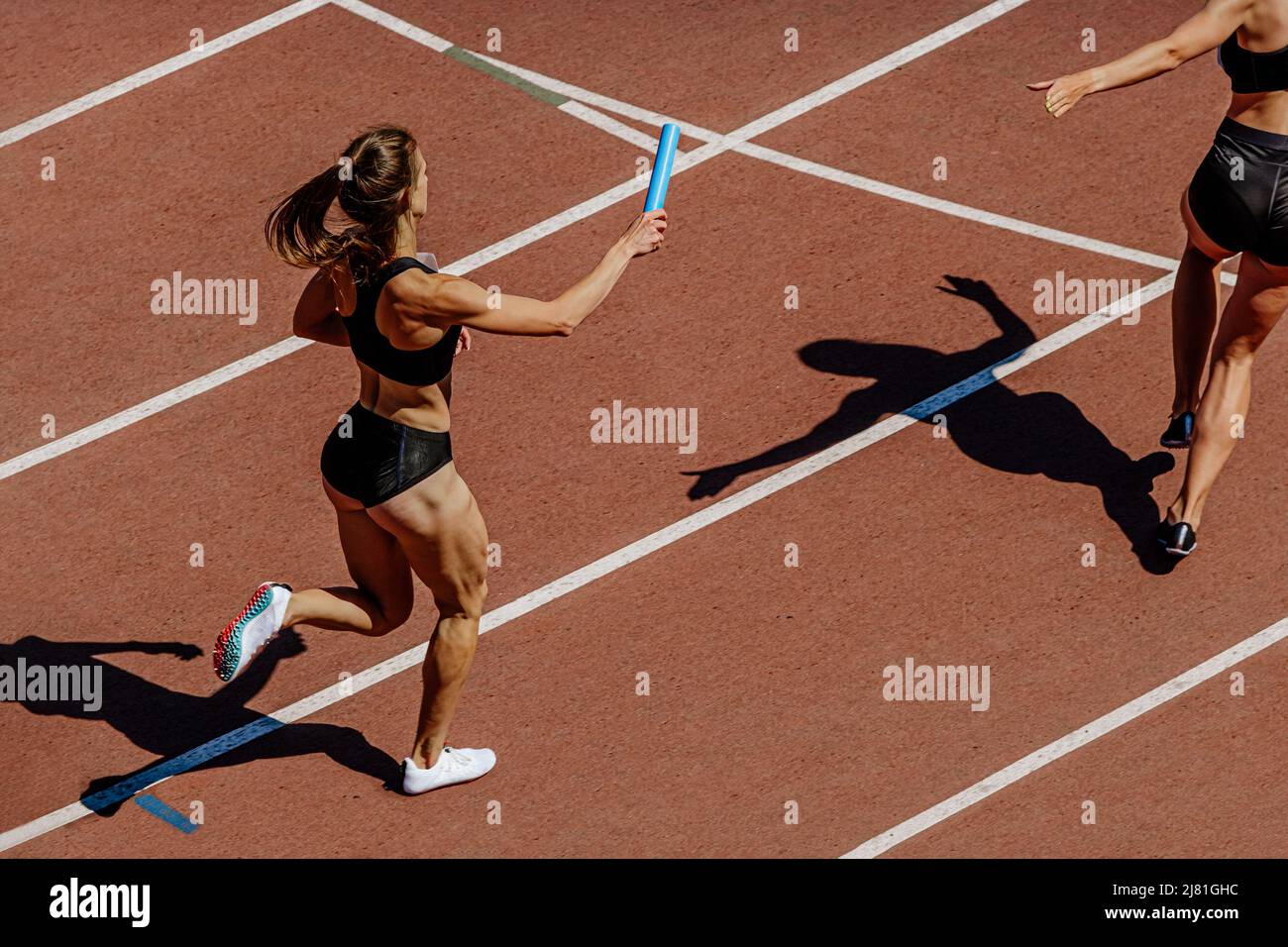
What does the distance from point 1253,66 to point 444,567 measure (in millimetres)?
4120

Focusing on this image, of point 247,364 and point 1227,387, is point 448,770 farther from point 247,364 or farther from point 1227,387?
point 1227,387

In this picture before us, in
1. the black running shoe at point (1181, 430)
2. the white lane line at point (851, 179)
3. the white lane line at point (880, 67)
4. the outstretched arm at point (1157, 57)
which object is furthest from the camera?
the white lane line at point (880, 67)

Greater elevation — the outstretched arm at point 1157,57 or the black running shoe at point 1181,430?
the outstretched arm at point 1157,57

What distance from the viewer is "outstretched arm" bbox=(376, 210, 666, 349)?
6.28m

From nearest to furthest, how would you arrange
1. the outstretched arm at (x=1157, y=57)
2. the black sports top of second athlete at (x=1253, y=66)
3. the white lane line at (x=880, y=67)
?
the outstretched arm at (x=1157, y=57) < the black sports top of second athlete at (x=1253, y=66) < the white lane line at (x=880, y=67)

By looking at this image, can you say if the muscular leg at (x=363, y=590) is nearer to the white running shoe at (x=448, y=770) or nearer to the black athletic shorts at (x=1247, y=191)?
the white running shoe at (x=448, y=770)

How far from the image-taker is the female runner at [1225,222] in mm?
7359

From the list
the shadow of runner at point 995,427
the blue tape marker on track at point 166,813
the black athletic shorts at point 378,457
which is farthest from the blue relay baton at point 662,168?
the blue tape marker on track at point 166,813


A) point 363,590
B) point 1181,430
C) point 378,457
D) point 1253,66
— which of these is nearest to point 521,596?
point 363,590

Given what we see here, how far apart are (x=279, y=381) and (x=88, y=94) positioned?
311 cm

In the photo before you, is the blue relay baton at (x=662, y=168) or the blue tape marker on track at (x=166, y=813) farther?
the blue tape marker on track at (x=166, y=813)

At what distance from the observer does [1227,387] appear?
26.8 feet

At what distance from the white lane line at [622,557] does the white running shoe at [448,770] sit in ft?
2.16
